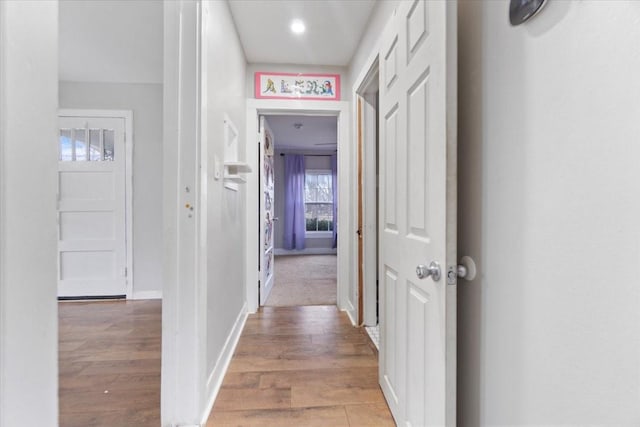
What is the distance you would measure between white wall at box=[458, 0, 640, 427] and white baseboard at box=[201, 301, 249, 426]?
4.00 ft

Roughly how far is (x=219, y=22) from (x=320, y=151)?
5.33 m

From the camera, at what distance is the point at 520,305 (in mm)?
758

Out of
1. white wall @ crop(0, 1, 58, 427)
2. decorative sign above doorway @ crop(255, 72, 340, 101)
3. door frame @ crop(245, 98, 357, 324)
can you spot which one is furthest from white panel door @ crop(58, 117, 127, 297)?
white wall @ crop(0, 1, 58, 427)

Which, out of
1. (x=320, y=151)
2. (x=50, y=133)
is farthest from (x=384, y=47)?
(x=320, y=151)

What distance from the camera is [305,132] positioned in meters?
5.55

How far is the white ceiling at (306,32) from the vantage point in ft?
A: 6.83


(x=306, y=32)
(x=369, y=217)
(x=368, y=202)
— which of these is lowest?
(x=369, y=217)

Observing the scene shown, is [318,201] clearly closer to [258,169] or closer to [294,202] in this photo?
[294,202]

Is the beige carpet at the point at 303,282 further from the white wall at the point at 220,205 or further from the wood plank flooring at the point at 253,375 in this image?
the white wall at the point at 220,205

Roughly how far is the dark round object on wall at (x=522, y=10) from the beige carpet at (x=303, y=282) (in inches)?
113

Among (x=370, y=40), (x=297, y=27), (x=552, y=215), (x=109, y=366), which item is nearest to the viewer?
(x=552, y=215)

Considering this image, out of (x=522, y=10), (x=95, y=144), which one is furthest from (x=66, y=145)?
(x=522, y=10)

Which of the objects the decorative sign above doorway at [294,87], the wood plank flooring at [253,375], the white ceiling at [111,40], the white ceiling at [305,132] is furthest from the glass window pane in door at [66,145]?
the white ceiling at [305,132]

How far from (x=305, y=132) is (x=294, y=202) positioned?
2.00 meters
